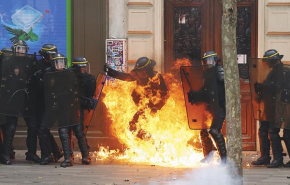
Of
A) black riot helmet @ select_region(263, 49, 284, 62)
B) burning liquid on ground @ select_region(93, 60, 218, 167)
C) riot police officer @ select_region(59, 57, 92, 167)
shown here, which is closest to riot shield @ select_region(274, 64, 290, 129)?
black riot helmet @ select_region(263, 49, 284, 62)

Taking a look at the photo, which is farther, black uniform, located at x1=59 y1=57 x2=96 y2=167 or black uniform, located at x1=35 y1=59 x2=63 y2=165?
black uniform, located at x1=35 y1=59 x2=63 y2=165

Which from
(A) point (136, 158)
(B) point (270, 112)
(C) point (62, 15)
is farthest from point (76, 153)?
(B) point (270, 112)

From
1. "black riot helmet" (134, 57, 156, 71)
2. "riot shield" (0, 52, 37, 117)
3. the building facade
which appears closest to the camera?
"riot shield" (0, 52, 37, 117)

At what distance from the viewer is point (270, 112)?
11219mm

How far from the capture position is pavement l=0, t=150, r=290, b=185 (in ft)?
31.2

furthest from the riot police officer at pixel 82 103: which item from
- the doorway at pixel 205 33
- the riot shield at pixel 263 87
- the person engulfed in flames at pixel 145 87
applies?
the riot shield at pixel 263 87

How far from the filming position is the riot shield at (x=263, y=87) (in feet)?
36.6

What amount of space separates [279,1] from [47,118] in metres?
5.12

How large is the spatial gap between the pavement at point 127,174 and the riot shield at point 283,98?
769mm

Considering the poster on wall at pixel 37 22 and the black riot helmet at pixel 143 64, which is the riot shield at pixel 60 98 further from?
the poster on wall at pixel 37 22

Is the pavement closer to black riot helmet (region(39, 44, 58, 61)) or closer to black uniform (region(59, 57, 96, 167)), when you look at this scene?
black uniform (region(59, 57, 96, 167))

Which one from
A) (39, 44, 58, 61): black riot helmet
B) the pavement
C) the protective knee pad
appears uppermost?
(39, 44, 58, 61): black riot helmet

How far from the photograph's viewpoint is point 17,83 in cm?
1148

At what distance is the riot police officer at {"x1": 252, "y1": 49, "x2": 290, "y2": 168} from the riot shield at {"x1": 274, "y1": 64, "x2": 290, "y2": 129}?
0.17 meters
